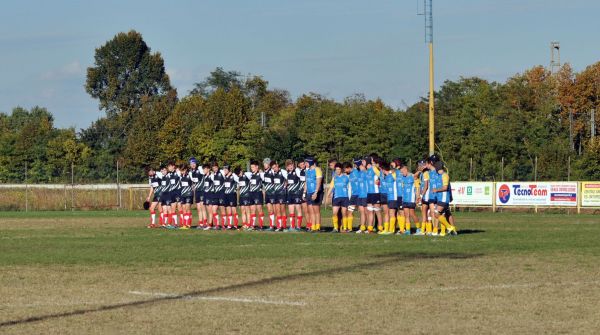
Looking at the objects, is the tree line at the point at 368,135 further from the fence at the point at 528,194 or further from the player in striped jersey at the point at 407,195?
the player in striped jersey at the point at 407,195

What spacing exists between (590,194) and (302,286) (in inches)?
1338

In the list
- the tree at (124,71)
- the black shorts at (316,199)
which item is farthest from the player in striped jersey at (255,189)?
the tree at (124,71)

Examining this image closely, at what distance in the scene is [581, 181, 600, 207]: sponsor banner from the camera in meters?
46.5

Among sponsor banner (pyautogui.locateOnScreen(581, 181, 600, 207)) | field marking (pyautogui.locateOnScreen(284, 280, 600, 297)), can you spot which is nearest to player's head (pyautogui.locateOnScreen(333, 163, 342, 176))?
field marking (pyautogui.locateOnScreen(284, 280, 600, 297))

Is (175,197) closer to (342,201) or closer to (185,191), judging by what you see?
(185,191)

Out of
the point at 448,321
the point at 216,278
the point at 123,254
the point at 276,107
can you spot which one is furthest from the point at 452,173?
the point at 276,107

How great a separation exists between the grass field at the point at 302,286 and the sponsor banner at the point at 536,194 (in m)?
22.0

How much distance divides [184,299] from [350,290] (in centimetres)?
222

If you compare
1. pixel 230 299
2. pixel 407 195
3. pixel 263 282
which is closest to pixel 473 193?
pixel 407 195

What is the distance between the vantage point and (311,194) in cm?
3077

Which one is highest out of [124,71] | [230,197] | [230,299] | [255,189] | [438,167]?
[124,71]

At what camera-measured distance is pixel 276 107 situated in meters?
123

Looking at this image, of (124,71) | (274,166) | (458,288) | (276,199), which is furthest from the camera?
(124,71)

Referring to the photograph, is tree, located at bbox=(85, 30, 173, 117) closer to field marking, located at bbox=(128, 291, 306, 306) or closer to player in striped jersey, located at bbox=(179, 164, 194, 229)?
player in striped jersey, located at bbox=(179, 164, 194, 229)
